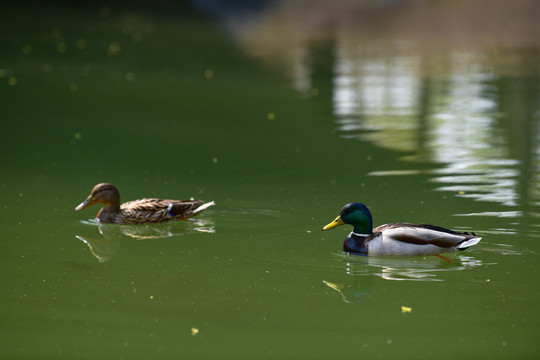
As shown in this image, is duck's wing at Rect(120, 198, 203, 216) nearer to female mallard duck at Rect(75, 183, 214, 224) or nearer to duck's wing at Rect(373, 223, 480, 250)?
female mallard duck at Rect(75, 183, 214, 224)

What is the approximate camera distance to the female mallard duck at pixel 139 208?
29.7ft

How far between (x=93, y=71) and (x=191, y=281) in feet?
42.2

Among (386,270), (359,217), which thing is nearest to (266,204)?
(359,217)

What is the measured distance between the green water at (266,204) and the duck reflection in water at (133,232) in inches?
1.3

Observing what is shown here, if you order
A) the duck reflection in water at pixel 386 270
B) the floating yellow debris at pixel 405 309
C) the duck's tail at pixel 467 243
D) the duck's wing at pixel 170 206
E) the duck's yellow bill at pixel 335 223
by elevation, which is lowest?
the floating yellow debris at pixel 405 309

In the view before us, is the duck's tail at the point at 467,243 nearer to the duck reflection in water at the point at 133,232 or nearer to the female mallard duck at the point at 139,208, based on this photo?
the duck reflection in water at the point at 133,232

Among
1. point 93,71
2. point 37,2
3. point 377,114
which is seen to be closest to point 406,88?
point 377,114

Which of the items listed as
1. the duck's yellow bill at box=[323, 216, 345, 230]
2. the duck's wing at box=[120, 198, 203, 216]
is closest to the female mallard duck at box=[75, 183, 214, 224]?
the duck's wing at box=[120, 198, 203, 216]

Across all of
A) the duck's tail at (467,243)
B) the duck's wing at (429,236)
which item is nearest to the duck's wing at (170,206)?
the duck's wing at (429,236)

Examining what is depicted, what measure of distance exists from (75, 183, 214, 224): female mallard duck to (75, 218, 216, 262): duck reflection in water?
2.9 inches

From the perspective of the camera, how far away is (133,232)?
8.98 metres

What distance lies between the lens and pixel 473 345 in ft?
20.1

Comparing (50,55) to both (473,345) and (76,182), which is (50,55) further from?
(473,345)

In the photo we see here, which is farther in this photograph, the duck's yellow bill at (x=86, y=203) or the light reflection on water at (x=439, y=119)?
the light reflection on water at (x=439, y=119)
